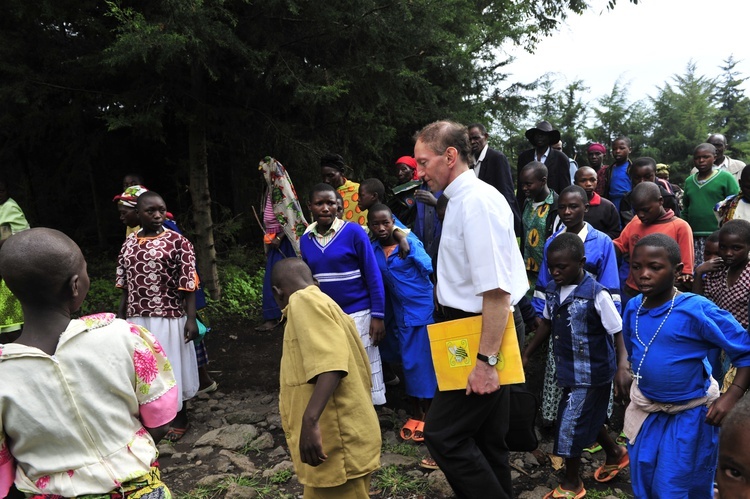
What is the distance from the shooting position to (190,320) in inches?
178

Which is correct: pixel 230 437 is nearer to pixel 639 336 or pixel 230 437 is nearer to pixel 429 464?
pixel 429 464

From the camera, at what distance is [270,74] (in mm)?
6434

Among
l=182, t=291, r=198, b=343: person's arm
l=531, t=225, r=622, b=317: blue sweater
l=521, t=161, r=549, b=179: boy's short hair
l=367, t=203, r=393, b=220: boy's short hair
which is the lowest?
l=182, t=291, r=198, b=343: person's arm

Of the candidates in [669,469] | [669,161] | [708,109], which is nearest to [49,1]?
[669,469]

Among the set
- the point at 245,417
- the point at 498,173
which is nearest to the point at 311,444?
the point at 245,417

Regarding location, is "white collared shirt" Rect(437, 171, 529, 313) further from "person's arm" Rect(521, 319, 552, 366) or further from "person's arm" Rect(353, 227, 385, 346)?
"person's arm" Rect(353, 227, 385, 346)

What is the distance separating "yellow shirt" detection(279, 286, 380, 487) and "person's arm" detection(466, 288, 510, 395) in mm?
545

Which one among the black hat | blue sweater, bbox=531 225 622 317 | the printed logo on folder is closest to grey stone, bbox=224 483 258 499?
the printed logo on folder

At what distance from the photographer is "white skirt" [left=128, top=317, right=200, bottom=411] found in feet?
14.6

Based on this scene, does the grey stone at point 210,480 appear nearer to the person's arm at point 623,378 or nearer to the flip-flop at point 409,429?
the flip-flop at point 409,429

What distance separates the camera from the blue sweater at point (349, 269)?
4328mm

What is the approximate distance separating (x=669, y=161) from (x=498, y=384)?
1456 centimetres

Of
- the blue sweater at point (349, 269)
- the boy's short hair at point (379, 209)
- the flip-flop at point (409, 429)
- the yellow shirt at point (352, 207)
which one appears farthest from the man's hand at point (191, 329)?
the yellow shirt at point (352, 207)

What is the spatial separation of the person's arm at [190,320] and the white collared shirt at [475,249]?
2.41 meters
